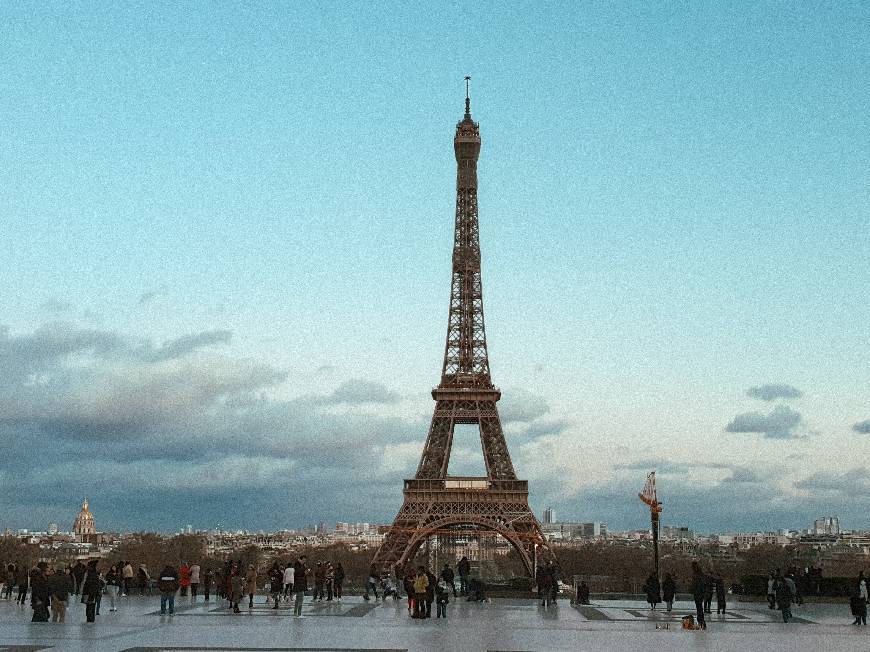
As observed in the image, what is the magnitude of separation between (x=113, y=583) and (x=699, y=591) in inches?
745

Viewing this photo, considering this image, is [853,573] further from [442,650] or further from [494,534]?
[442,650]

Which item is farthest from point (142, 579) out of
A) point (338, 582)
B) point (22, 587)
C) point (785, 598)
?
point (785, 598)

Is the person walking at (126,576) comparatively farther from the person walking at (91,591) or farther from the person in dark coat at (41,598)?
the person in dark coat at (41,598)

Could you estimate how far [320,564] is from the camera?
36.8m

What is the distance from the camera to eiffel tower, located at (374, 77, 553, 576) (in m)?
77.1

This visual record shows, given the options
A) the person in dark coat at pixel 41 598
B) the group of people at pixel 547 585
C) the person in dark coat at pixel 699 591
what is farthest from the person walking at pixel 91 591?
the person in dark coat at pixel 699 591

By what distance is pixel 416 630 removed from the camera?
24984 mm

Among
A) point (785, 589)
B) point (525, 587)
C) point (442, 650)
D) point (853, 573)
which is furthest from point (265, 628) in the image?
point (853, 573)

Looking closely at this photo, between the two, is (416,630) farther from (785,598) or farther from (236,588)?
(785,598)

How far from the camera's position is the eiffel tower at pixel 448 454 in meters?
77.1

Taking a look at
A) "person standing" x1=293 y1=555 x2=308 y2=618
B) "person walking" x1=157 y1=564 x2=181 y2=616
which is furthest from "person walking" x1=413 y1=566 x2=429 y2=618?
"person walking" x1=157 y1=564 x2=181 y2=616

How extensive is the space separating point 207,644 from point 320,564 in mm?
15668

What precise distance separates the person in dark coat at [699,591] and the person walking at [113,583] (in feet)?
57.1

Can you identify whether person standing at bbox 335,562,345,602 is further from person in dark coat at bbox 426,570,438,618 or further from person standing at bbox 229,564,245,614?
person in dark coat at bbox 426,570,438,618
